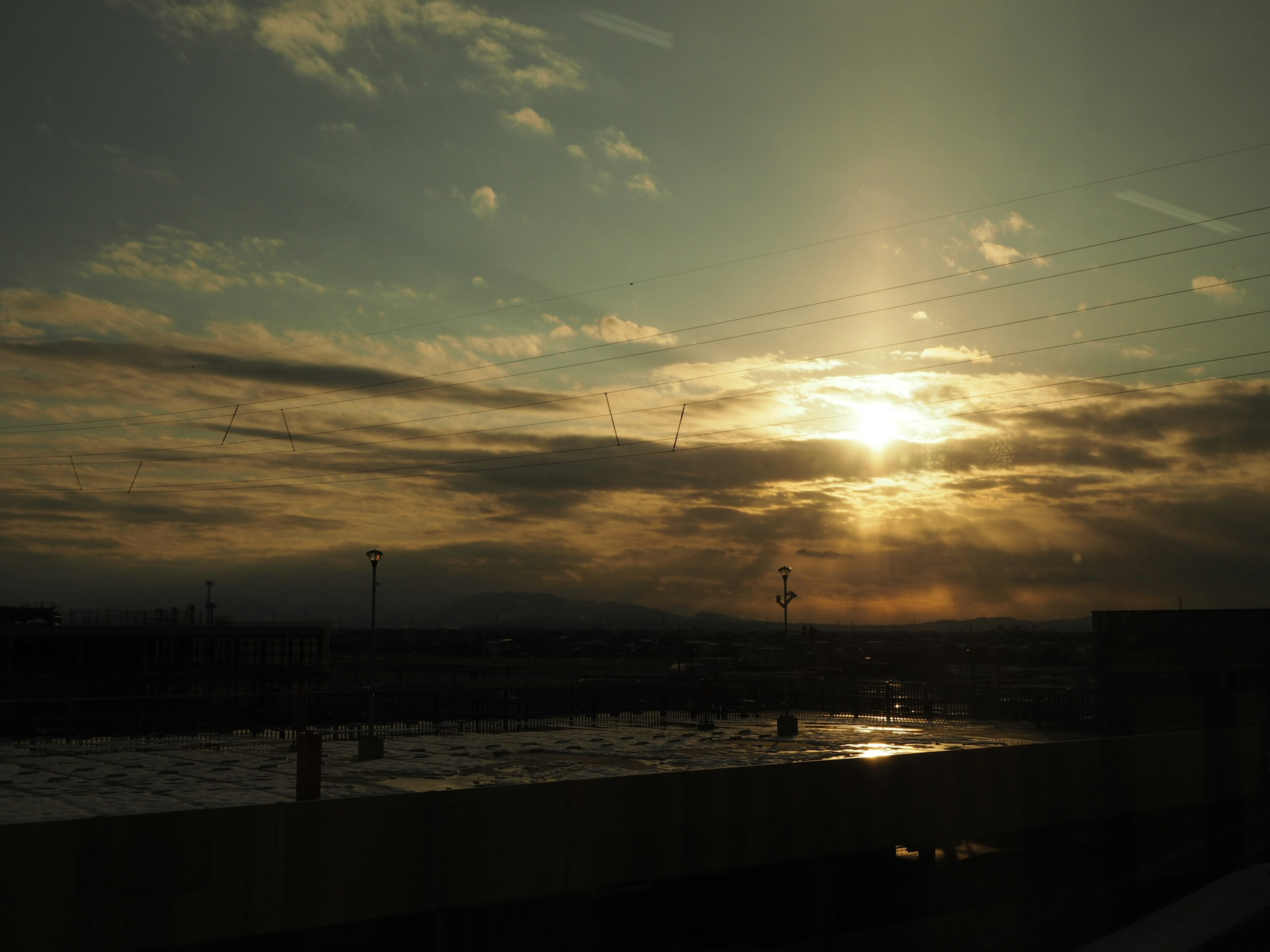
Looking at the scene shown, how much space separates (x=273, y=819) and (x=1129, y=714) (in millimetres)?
36146

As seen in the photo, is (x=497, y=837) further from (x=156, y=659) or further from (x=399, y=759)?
(x=156, y=659)

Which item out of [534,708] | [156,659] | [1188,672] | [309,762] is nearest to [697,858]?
[309,762]

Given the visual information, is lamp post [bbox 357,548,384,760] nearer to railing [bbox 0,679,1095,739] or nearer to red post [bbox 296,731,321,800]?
railing [bbox 0,679,1095,739]

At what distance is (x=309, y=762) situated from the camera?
16.7m

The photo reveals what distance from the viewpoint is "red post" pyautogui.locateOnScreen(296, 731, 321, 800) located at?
16609 mm

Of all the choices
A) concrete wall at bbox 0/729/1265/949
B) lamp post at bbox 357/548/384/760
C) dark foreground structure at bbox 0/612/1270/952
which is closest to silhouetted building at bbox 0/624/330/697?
lamp post at bbox 357/548/384/760

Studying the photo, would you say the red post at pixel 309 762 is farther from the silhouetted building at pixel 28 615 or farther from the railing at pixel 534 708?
the silhouetted building at pixel 28 615

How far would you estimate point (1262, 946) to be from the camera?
56.7 feet

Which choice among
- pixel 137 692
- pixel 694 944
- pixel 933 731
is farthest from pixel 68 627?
pixel 694 944

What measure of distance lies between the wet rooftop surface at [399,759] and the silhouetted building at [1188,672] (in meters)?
3.71

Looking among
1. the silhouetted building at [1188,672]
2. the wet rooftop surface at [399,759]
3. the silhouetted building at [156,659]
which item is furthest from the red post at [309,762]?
the silhouetted building at [156,659]

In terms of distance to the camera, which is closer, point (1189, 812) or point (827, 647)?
point (1189, 812)

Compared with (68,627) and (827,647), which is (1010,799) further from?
(827,647)

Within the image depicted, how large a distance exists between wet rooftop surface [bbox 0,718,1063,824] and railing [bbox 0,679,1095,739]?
178cm
